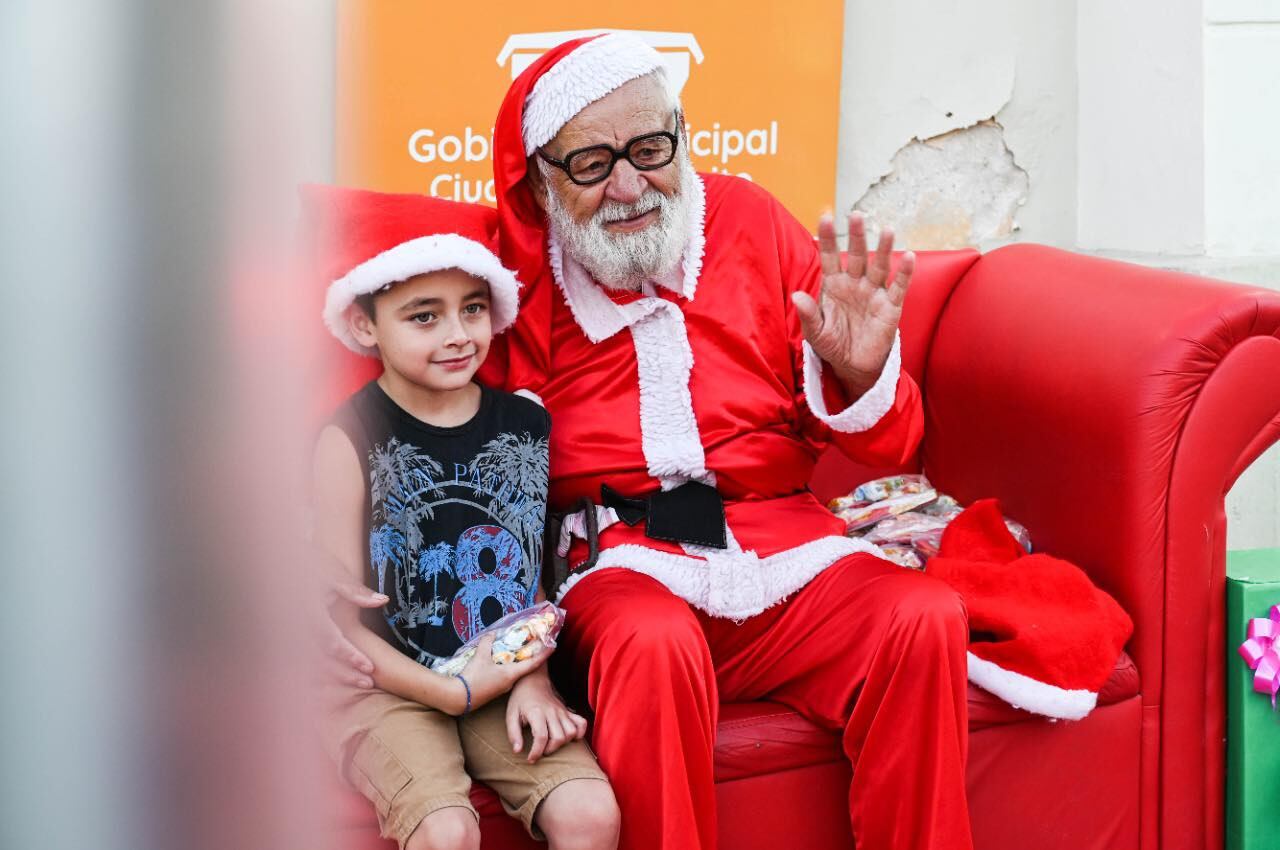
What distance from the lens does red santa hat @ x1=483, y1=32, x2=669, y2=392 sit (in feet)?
6.73

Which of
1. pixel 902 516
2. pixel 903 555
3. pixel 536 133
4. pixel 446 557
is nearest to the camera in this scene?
pixel 446 557

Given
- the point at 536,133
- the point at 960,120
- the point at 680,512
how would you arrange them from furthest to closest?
the point at 960,120 < the point at 536,133 < the point at 680,512

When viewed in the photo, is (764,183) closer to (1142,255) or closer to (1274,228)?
(1142,255)

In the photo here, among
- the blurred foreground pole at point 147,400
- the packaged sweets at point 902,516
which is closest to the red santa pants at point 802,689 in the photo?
the packaged sweets at point 902,516

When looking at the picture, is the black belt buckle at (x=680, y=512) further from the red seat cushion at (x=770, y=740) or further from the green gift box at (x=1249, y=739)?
the green gift box at (x=1249, y=739)

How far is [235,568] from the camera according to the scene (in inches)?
12.5

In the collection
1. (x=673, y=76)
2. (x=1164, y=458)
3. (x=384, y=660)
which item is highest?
(x=673, y=76)

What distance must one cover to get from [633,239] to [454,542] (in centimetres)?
60

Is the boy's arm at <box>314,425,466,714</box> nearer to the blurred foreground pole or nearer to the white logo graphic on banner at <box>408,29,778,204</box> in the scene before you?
the blurred foreground pole

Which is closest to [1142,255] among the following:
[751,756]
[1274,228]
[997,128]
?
[1274,228]

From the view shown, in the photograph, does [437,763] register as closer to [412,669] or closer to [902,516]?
[412,669]

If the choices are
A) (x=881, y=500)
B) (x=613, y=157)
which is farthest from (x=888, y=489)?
(x=613, y=157)

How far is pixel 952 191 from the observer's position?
3.30 m

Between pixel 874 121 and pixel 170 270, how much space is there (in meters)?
3.11
